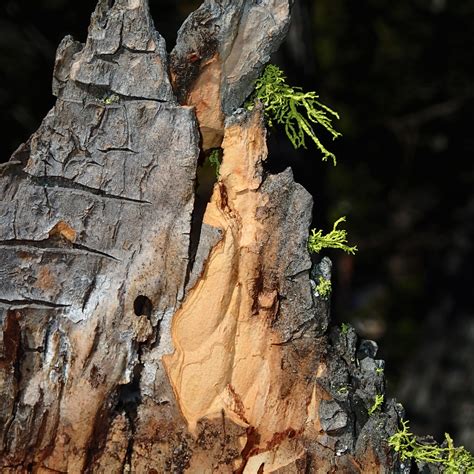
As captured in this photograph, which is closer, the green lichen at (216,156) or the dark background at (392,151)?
the green lichen at (216,156)

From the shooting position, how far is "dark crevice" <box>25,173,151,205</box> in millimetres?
1520

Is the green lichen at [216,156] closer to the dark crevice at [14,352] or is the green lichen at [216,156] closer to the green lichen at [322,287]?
the green lichen at [322,287]

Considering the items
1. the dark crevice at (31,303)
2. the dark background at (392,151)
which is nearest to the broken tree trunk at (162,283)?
the dark crevice at (31,303)

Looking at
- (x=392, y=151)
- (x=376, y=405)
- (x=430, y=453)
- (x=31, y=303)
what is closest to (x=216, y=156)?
(x=31, y=303)

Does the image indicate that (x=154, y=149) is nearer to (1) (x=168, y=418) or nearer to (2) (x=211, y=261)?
(2) (x=211, y=261)

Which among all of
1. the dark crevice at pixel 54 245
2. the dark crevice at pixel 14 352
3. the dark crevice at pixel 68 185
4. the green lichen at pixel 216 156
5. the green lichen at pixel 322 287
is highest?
the green lichen at pixel 216 156

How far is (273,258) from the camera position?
1.53 m

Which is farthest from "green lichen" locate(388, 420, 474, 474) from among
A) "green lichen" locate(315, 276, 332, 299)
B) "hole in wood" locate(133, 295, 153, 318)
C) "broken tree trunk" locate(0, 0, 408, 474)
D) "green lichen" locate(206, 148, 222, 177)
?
"green lichen" locate(206, 148, 222, 177)

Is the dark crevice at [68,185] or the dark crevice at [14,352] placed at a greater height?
the dark crevice at [68,185]

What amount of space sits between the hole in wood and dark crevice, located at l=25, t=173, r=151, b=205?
181mm

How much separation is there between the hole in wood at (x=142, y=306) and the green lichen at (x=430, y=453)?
20.3 inches

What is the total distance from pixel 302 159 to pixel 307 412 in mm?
1601

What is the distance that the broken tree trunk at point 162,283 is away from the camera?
151cm

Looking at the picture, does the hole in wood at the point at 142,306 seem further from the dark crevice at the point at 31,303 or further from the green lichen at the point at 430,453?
the green lichen at the point at 430,453
